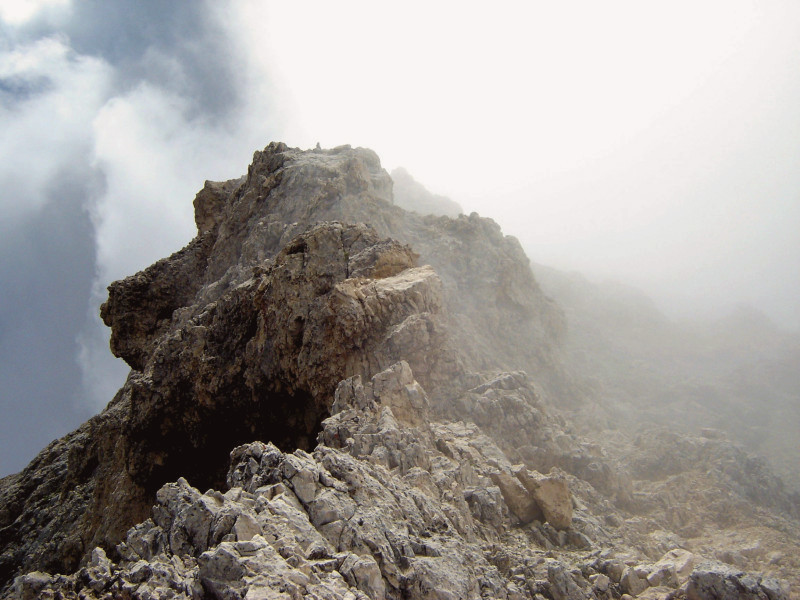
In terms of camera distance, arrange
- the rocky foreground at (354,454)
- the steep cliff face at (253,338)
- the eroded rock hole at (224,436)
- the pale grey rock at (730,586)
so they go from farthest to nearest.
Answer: the eroded rock hole at (224,436), the steep cliff face at (253,338), the pale grey rock at (730,586), the rocky foreground at (354,454)

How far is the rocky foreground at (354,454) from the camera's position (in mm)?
10797

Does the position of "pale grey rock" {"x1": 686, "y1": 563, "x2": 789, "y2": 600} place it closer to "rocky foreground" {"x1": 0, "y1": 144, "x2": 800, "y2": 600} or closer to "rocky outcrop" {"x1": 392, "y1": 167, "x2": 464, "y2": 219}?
"rocky foreground" {"x1": 0, "y1": 144, "x2": 800, "y2": 600}

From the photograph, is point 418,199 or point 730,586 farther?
point 418,199

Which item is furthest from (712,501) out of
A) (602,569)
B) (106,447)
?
(106,447)

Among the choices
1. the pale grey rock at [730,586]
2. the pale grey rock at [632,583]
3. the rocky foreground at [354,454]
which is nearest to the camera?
the rocky foreground at [354,454]

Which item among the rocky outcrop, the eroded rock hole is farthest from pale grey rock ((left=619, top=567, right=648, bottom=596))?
the rocky outcrop

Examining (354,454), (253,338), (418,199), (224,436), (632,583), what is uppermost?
(418,199)

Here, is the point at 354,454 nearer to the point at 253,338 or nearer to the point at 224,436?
the point at 253,338

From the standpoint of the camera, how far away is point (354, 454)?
1524 centimetres

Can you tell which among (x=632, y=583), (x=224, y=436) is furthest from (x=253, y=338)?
(x=632, y=583)

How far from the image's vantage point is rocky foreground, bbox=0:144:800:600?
35.4ft

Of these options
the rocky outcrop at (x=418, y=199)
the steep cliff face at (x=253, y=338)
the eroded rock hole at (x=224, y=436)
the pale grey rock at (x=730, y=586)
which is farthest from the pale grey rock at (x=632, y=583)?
the rocky outcrop at (x=418, y=199)

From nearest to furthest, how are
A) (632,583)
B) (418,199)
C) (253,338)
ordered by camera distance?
1. (632,583)
2. (253,338)
3. (418,199)

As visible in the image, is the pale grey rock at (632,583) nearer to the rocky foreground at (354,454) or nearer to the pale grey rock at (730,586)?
the rocky foreground at (354,454)
